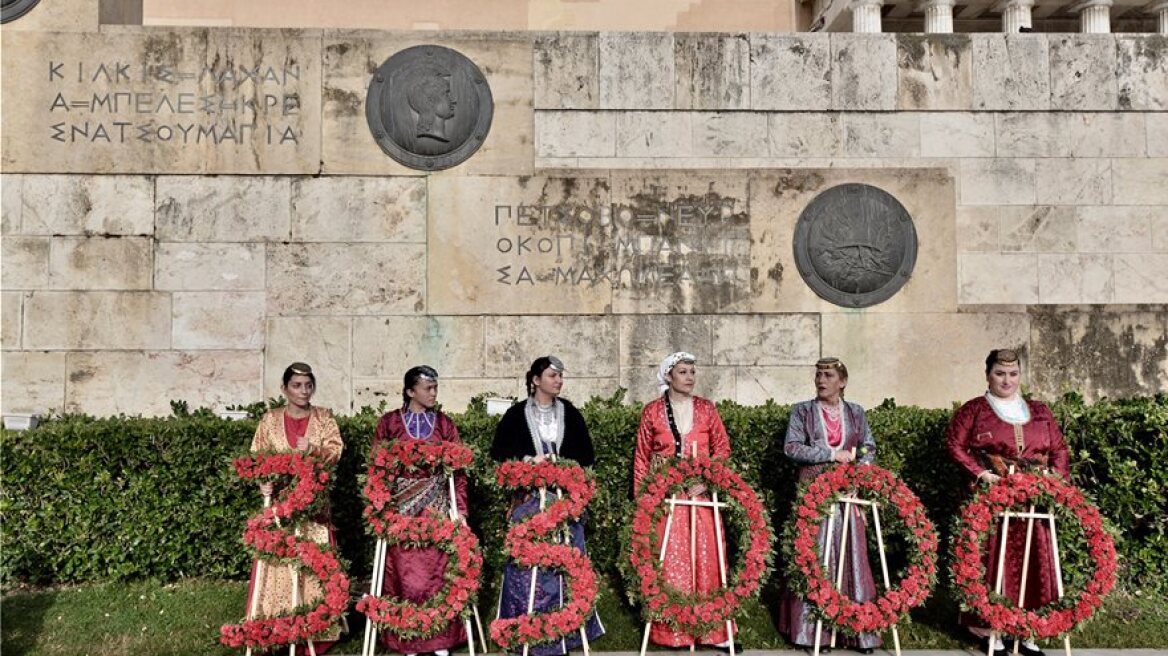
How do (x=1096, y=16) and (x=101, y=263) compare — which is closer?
(x=101, y=263)

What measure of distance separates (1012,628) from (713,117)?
5.93 metres

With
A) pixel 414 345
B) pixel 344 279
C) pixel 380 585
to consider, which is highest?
pixel 344 279

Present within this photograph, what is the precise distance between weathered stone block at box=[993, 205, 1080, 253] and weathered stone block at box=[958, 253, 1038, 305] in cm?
22

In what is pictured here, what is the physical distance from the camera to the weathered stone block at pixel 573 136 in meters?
10.1

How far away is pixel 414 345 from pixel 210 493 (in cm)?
261

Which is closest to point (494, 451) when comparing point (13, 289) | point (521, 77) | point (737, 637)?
point (737, 637)

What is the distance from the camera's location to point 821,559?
6.67m

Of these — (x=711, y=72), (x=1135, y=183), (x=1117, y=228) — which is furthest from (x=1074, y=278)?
(x=711, y=72)

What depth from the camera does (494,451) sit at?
22.2 feet

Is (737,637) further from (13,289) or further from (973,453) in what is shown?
(13,289)

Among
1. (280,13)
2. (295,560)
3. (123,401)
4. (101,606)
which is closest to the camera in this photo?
(295,560)

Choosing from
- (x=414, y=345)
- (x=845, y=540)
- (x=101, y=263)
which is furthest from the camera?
(x=414, y=345)

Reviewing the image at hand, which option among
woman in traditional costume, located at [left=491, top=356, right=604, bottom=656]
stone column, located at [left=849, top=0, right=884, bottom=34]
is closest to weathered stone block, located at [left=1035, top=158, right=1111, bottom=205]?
woman in traditional costume, located at [left=491, top=356, right=604, bottom=656]

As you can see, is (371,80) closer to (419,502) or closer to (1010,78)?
(419,502)
